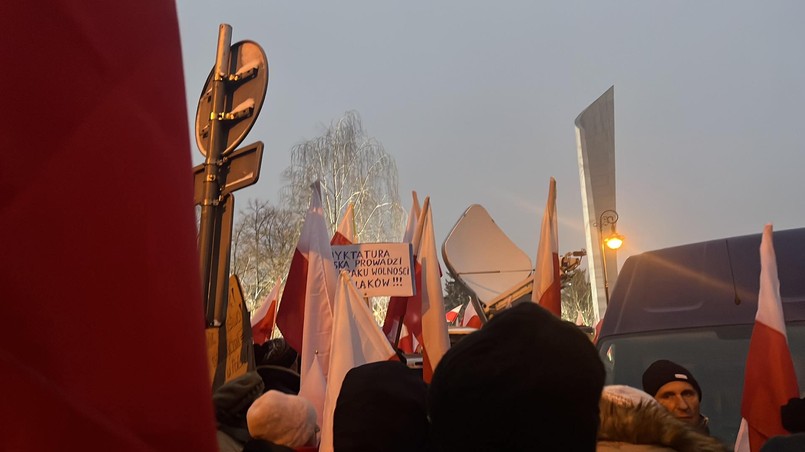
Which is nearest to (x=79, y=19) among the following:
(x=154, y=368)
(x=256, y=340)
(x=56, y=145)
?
(x=56, y=145)

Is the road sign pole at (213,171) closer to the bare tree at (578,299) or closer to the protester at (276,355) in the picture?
the protester at (276,355)

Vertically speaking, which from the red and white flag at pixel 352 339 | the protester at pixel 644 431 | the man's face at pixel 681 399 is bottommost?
the man's face at pixel 681 399

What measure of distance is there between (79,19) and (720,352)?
3.80 meters

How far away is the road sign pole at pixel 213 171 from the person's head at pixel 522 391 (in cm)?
259

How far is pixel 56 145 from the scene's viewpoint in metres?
0.88

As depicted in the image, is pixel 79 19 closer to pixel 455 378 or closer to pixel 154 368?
pixel 154 368

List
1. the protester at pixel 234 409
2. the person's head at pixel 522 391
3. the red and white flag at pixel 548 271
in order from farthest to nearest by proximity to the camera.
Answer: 1. the red and white flag at pixel 548 271
2. the protester at pixel 234 409
3. the person's head at pixel 522 391

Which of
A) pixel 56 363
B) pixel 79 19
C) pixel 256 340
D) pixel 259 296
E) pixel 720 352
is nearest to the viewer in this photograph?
pixel 56 363

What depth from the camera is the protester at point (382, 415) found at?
1.68m

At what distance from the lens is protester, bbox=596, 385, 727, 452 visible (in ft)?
5.51

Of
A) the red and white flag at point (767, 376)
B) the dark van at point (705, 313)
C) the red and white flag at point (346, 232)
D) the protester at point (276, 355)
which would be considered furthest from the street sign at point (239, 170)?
the red and white flag at point (346, 232)

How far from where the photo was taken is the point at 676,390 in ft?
10.5

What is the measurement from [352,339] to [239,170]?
1263 mm

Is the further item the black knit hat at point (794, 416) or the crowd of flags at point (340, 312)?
the crowd of flags at point (340, 312)
